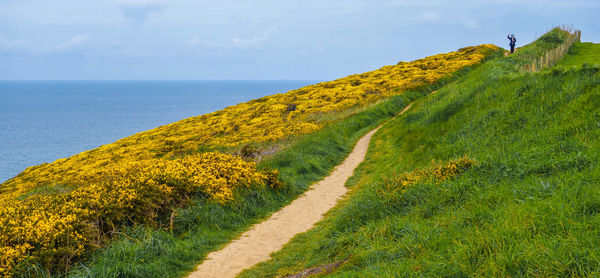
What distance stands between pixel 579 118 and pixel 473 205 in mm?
5685

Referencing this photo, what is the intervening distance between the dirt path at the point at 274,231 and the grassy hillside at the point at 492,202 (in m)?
0.56

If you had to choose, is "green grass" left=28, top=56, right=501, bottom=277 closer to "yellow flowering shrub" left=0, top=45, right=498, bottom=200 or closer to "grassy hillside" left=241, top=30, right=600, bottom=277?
"grassy hillside" left=241, top=30, right=600, bottom=277

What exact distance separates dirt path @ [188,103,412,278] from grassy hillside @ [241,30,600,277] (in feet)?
1.85

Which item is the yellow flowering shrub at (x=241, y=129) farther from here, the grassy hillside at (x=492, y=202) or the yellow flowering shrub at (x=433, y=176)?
the yellow flowering shrub at (x=433, y=176)

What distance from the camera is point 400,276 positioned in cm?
703

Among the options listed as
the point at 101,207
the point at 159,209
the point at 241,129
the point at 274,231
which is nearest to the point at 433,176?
the point at 274,231

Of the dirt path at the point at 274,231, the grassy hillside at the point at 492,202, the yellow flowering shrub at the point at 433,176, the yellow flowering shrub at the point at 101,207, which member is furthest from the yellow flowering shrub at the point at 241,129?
the yellow flowering shrub at the point at 433,176

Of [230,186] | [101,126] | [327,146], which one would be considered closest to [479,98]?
[327,146]

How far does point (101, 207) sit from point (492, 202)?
11.3m

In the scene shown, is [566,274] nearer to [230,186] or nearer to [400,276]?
[400,276]

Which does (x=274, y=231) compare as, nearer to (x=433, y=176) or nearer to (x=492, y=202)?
(x=433, y=176)

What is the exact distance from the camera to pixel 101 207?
12617 millimetres

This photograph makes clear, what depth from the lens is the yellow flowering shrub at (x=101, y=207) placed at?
408 inches

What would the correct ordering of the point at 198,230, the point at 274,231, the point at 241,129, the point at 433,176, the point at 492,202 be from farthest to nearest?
the point at 241,129 < the point at 274,231 < the point at 198,230 < the point at 433,176 < the point at 492,202
